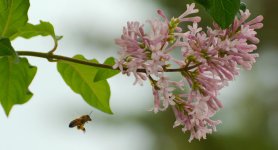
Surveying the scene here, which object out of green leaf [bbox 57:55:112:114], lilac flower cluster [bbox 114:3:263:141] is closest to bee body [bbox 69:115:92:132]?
green leaf [bbox 57:55:112:114]

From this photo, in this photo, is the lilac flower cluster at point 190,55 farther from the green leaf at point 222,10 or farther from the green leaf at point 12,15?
the green leaf at point 12,15

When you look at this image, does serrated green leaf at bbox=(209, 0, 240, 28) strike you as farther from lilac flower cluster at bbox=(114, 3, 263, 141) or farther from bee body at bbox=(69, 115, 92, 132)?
bee body at bbox=(69, 115, 92, 132)

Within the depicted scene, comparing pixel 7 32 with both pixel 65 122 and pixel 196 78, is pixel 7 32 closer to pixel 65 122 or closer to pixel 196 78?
pixel 196 78

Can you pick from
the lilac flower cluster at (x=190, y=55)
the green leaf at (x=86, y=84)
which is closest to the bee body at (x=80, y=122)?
the green leaf at (x=86, y=84)

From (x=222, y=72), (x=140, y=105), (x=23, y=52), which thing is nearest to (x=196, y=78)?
(x=222, y=72)

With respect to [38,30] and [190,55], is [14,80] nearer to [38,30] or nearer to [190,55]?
[38,30]

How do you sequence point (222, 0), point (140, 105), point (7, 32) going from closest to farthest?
point (222, 0) < point (7, 32) < point (140, 105)
